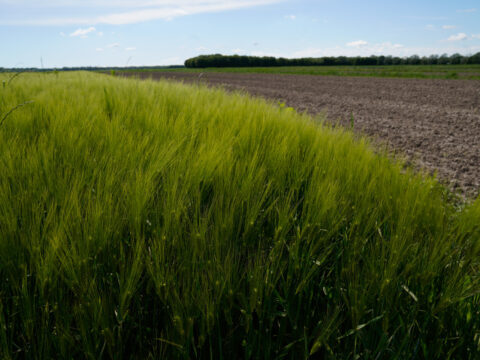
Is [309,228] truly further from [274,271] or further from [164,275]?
[164,275]

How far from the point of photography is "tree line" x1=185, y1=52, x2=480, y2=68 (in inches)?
1593

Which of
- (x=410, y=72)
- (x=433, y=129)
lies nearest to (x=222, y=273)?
(x=433, y=129)

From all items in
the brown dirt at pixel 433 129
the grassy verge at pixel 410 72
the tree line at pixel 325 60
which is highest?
the tree line at pixel 325 60

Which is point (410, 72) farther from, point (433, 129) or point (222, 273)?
point (222, 273)

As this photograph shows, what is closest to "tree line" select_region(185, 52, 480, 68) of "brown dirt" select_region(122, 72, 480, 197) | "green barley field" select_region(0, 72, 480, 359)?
"brown dirt" select_region(122, 72, 480, 197)

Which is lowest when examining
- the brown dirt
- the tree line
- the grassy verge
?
the brown dirt

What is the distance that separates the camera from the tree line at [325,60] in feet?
133

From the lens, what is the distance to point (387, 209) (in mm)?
1051

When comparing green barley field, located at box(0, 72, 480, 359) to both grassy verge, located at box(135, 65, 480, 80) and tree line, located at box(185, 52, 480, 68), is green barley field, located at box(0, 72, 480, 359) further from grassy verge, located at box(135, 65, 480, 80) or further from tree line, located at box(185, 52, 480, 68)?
tree line, located at box(185, 52, 480, 68)

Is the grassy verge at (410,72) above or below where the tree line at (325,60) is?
below

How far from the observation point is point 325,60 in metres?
56.6

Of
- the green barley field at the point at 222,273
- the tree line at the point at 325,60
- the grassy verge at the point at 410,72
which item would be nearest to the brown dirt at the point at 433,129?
the green barley field at the point at 222,273

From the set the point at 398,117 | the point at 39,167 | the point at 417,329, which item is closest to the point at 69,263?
the point at 39,167

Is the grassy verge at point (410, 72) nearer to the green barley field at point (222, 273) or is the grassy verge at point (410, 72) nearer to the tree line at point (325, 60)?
the tree line at point (325, 60)
